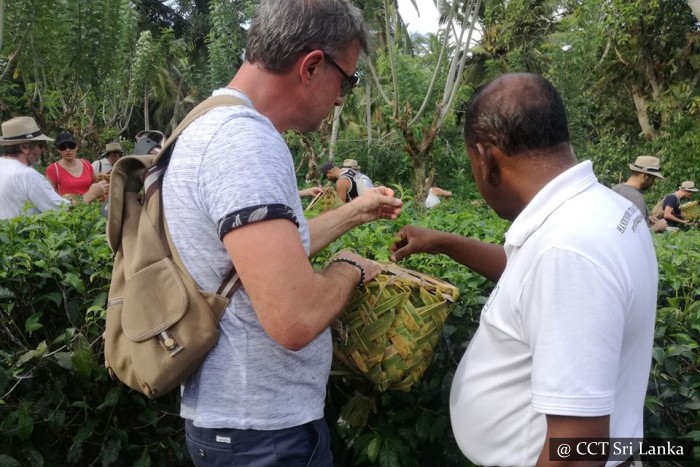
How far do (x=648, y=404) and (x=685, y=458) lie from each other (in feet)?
0.88

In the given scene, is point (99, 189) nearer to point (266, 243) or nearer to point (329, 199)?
point (329, 199)

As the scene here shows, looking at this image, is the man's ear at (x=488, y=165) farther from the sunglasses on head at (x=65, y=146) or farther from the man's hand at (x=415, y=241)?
the sunglasses on head at (x=65, y=146)

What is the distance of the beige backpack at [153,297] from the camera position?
58.7 inches

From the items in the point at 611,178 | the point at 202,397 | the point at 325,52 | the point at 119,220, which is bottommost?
the point at 611,178

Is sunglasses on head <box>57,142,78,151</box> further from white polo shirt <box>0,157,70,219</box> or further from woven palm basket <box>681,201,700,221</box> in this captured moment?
woven palm basket <box>681,201,700,221</box>

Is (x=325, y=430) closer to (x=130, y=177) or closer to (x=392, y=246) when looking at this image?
(x=392, y=246)

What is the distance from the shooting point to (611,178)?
18438 millimetres

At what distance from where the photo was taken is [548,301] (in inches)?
49.8

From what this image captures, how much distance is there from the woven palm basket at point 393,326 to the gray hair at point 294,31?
0.64 m

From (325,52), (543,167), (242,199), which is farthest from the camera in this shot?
(325,52)

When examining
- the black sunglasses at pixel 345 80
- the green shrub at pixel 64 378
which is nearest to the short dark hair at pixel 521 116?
the black sunglasses at pixel 345 80

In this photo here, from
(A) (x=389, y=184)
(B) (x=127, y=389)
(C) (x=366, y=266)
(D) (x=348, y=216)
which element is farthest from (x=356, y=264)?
(A) (x=389, y=184)

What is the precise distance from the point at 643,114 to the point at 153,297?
781 inches

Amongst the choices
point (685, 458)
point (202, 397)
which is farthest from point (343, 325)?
point (685, 458)
